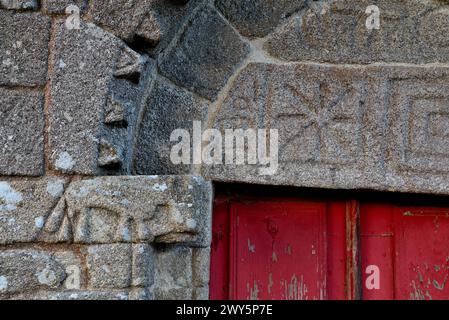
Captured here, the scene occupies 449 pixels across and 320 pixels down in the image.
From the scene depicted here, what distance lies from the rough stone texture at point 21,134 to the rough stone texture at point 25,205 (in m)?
0.04

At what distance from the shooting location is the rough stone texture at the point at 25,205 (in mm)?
2150

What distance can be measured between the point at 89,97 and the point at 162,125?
0.93 feet

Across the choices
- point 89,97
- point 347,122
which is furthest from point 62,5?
point 347,122

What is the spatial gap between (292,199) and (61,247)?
77 cm

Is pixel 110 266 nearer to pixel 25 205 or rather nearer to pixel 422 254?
pixel 25 205

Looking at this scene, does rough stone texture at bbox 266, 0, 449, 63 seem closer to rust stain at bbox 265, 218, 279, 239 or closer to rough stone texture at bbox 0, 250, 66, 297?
rust stain at bbox 265, 218, 279, 239

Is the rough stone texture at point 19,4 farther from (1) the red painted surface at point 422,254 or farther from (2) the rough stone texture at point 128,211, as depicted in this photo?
(1) the red painted surface at point 422,254

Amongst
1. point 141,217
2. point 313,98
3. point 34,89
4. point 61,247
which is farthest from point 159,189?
point 313,98

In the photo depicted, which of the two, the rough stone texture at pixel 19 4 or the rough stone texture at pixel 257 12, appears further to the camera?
the rough stone texture at pixel 257 12

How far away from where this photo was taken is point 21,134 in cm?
218

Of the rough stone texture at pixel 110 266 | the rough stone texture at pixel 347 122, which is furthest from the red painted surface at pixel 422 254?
the rough stone texture at pixel 110 266

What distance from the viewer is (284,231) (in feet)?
8.30

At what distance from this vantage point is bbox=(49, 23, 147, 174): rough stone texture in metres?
2.17

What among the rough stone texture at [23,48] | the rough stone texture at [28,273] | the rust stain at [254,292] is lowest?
the rust stain at [254,292]
